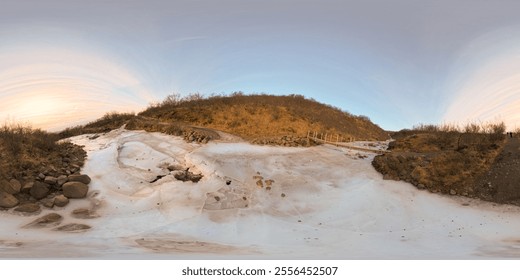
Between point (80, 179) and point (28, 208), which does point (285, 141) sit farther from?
point (28, 208)

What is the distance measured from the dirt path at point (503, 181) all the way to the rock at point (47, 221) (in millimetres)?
13029

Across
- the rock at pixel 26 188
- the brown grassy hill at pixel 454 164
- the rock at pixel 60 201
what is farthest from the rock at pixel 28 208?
the brown grassy hill at pixel 454 164

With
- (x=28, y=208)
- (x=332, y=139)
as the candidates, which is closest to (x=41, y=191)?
(x=28, y=208)

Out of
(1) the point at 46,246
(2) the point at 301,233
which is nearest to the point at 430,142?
(2) the point at 301,233

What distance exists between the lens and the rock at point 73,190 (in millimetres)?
12102

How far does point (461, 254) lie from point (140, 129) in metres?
15.0

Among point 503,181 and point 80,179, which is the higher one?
point 503,181

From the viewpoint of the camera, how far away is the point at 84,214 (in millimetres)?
11352

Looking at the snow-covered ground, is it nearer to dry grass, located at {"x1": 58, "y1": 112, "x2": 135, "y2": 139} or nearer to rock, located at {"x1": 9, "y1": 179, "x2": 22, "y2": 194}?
rock, located at {"x1": 9, "y1": 179, "x2": 22, "y2": 194}

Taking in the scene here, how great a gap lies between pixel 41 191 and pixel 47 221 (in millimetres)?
1703

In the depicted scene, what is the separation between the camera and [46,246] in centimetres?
862

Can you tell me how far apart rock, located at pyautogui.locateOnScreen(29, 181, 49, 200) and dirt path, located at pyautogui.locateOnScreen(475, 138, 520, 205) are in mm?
13799

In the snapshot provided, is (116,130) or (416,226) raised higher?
(116,130)

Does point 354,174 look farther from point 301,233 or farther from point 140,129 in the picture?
point 140,129
